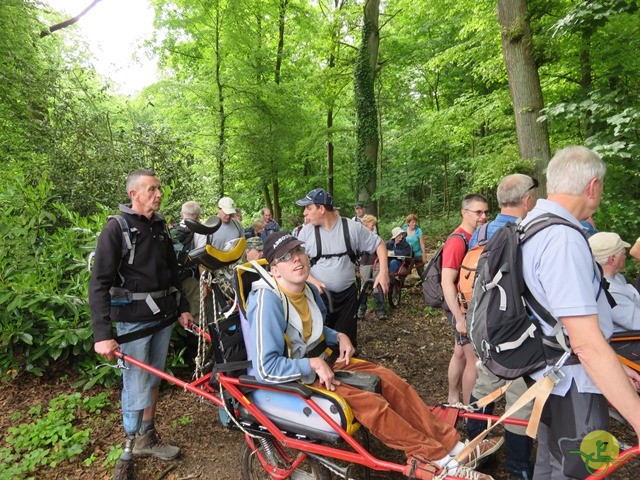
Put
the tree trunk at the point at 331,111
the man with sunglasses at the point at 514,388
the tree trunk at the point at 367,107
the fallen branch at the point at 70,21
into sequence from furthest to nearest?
the tree trunk at the point at 331,111 → the tree trunk at the point at 367,107 → the fallen branch at the point at 70,21 → the man with sunglasses at the point at 514,388

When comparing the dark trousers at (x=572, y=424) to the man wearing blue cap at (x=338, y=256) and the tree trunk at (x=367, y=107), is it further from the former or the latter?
the tree trunk at (x=367, y=107)

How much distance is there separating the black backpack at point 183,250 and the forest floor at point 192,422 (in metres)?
1.28

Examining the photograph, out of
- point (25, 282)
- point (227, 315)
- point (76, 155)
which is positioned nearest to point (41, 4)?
point (76, 155)

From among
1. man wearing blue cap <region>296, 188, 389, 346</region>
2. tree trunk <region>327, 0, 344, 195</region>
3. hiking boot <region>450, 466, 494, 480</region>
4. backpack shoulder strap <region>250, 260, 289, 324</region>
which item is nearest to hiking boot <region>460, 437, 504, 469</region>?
hiking boot <region>450, 466, 494, 480</region>

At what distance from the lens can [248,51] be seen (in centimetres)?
1425

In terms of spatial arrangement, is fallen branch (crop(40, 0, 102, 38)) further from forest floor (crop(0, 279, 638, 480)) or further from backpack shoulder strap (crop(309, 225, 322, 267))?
backpack shoulder strap (crop(309, 225, 322, 267))

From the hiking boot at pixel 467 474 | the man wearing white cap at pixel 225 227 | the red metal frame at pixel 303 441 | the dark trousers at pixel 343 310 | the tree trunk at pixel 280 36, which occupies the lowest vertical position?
the hiking boot at pixel 467 474

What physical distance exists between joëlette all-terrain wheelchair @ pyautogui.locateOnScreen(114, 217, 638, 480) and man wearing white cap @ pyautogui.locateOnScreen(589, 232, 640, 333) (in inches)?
56.7

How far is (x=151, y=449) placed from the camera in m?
3.30

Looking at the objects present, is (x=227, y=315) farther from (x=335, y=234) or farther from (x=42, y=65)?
(x=42, y=65)

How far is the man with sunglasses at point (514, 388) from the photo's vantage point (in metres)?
2.71

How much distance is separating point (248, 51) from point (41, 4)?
6847 millimetres

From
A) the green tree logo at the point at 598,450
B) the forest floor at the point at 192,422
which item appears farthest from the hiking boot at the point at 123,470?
the green tree logo at the point at 598,450

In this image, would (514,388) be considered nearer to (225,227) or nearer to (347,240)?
(347,240)
